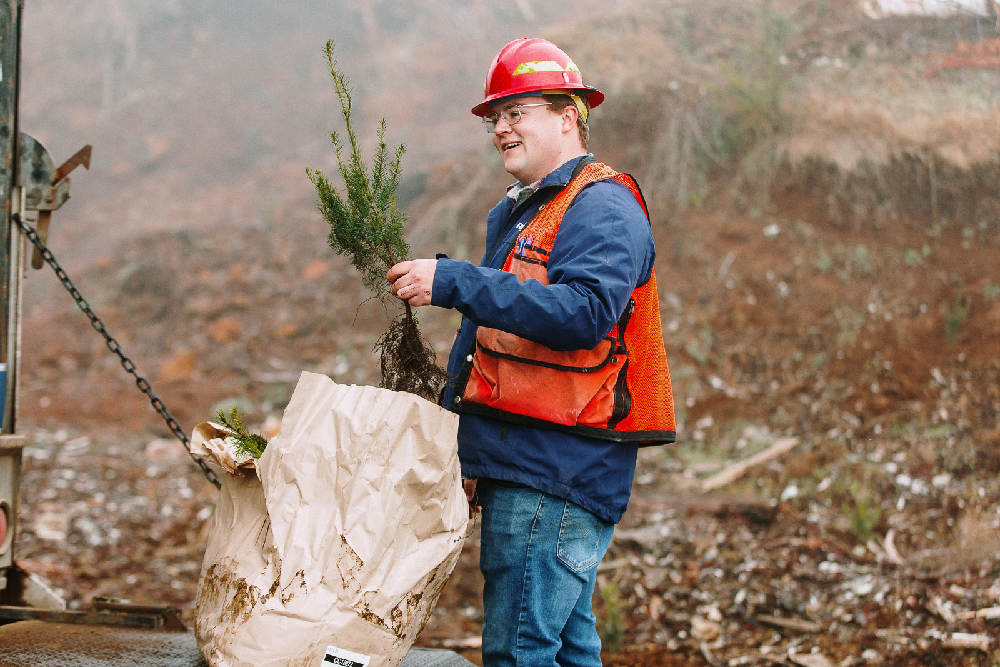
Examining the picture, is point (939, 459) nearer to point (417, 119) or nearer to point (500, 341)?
point (500, 341)

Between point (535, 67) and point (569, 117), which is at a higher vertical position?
point (535, 67)

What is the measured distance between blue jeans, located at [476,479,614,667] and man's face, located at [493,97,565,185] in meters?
0.95

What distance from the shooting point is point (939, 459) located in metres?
5.36

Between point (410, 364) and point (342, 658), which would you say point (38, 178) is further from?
point (342, 658)

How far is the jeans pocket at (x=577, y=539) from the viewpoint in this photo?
225 centimetres

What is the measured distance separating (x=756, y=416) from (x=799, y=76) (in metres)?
3.85

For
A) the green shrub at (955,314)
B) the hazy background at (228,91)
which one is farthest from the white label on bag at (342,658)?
the hazy background at (228,91)

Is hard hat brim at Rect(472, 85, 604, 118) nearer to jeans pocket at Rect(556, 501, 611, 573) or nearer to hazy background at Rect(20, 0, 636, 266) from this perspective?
jeans pocket at Rect(556, 501, 611, 573)

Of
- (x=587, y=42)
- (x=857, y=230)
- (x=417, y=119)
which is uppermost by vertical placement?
(x=587, y=42)

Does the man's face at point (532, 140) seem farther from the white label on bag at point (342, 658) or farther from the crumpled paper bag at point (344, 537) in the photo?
the white label on bag at point (342, 658)

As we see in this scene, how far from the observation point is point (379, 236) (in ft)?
7.71

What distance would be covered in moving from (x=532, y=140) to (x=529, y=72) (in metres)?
0.20

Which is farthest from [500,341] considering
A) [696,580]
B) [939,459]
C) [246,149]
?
[246,149]

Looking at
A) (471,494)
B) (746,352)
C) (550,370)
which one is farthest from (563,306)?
(746,352)
